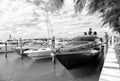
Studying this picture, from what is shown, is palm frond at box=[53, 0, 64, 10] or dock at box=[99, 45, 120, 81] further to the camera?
palm frond at box=[53, 0, 64, 10]

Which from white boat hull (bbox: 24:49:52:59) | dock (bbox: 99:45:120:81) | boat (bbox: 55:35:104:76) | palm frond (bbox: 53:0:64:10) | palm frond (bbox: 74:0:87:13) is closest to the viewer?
dock (bbox: 99:45:120:81)

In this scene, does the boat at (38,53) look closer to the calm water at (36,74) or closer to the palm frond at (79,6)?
the calm water at (36,74)

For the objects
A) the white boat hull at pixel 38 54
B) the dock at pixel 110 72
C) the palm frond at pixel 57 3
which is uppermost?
the palm frond at pixel 57 3

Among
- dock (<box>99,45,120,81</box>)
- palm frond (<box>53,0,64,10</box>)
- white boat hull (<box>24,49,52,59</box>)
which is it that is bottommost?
white boat hull (<box>24,49,52,59</box>)

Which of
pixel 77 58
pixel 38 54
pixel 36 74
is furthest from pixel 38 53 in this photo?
pixel 77 58

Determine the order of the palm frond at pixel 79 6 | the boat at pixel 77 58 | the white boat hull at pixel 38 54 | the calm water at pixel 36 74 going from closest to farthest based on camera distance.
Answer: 1. the palm frond at pixel 79 6
2. the boat at pixel 77 58
3. the calm water at pixel 36 74
4. the white boat hull at pixel 38 54

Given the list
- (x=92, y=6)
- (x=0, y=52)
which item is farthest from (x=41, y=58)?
(x=0, y=52)

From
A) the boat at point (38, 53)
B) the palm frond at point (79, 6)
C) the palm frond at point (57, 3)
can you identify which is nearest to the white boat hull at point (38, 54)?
the boat at point (38, 53)

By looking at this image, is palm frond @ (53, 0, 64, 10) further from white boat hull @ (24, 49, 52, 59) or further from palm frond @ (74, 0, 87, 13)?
white boat hull @ (24, 49, 52, 59)

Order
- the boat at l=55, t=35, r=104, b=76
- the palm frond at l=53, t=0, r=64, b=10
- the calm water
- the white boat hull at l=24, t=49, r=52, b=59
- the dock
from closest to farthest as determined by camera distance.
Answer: the dock, the palm frond at l=53, t=0, r=64, b=10, the boat at l=55, t=35, r=104, b=76, the calm water, the white boat hull at l=24, t=49, r=52, b=59

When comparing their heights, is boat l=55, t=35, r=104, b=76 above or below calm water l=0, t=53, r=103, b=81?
above

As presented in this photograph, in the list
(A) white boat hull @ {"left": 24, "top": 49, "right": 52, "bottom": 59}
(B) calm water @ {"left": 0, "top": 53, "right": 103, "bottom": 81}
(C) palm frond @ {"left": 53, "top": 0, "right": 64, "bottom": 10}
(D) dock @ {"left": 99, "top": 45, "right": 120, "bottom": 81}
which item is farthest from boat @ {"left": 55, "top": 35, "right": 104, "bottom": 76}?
(A) white boat hull @ {"left": 24, "top": 49, "right": 52, "bottom": 59}

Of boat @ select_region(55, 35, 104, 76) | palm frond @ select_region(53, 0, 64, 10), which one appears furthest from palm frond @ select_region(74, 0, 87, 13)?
boat @ select_region(55, 35, 104, 76)

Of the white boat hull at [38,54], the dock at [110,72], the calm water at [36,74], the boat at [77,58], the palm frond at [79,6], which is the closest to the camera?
the dock at [110,72]
